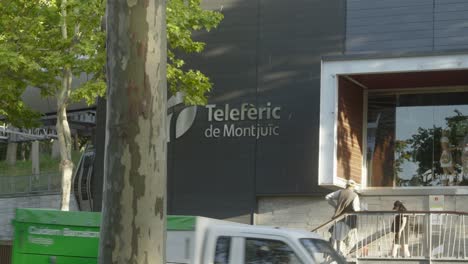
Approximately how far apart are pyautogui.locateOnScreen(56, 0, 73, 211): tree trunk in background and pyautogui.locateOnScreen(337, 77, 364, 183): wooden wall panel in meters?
5.95

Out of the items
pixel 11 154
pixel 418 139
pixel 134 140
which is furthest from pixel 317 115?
pixel 11 154

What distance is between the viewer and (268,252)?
991 centimetres

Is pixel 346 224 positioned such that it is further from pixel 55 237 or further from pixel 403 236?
pixel 55 237

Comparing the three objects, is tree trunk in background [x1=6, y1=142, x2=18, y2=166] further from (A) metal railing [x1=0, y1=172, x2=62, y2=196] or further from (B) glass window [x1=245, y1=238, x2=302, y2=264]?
(B) glass window [x1=245, y1=238, x2=302, y2=264]

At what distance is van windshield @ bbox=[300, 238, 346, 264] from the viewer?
9.97m

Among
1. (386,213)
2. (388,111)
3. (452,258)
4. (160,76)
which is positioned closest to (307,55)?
(388,111)

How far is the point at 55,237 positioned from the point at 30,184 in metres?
19.7

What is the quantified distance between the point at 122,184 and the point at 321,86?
13.3m

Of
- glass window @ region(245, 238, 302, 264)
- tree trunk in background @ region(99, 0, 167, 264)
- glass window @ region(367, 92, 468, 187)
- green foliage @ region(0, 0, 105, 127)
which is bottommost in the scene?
glass window @ region(245, 238, 302, 264)

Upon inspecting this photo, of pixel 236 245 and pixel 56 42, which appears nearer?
pixel 236 245

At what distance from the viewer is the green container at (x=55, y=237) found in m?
11.2

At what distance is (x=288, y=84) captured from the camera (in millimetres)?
20312

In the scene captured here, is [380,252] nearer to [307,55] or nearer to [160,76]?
[307,55]

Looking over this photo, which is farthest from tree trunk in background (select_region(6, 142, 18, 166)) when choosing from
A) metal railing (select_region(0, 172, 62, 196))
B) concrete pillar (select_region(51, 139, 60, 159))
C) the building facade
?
the building facade
